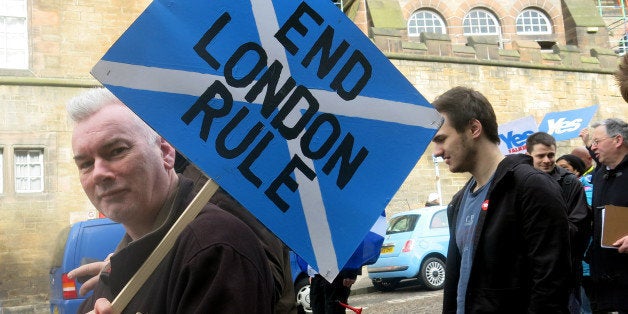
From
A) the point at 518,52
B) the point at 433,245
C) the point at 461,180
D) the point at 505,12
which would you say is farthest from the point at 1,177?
the point at 505,12

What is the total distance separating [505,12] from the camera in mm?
32906

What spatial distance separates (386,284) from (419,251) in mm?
1514

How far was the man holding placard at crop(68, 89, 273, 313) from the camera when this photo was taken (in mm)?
1866

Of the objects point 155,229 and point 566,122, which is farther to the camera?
point 566,122

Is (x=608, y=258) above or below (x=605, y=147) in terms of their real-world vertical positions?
below

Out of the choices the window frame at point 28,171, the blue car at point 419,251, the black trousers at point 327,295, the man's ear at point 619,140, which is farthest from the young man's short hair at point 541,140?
the window frame at point 28,171

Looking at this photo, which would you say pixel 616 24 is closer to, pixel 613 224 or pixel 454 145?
pixel 613 224

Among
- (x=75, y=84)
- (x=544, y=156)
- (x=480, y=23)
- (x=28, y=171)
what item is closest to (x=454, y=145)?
(x=544, y=156)

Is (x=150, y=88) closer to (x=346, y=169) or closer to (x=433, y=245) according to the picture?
(x=346, y=169)

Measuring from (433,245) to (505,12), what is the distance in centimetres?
2132

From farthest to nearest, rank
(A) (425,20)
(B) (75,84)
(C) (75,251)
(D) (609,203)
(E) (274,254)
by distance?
1. (A) (425,20)
2. (B) (75,84)
3. (C) (75,251)
4. (D) (609,203)
5. (E) (274,254)

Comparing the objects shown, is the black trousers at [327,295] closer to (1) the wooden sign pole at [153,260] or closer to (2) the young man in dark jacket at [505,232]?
(2) the young man in dark jacket at [505,232]

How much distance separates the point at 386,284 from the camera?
1514 centimetres

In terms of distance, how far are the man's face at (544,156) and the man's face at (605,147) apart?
542 millimetres
